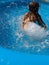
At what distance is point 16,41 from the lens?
286 cm

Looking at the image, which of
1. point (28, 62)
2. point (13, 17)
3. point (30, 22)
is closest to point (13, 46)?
point (30, 22)

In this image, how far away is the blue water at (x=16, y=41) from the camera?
2.19 metres

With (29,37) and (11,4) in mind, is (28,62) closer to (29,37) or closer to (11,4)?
(29,37)

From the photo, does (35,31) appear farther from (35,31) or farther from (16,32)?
(16,32)

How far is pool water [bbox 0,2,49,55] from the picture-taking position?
2656mm

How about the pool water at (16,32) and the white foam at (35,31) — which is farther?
the white foam at (35,31)

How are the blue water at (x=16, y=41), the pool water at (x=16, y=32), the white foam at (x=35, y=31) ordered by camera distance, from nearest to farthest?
the blue water at (x=16, y=41) < the pool water at (x=16, y=32) < the white foam at (x=35, y=31)

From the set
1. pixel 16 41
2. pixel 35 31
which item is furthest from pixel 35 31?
pixel 16 41

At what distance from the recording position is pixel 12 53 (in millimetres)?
2240

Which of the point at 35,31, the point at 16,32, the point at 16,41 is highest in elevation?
the point at 16,32

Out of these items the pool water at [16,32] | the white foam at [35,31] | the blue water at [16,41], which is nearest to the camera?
the blue water at [16,41]

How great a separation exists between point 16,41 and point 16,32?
253mm

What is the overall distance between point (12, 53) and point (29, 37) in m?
0.67

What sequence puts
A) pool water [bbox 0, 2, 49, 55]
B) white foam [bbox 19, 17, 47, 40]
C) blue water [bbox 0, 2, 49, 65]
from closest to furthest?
1. blue water [bbox 0, 2, 49, 65]
2. pool water [bbox 0, 2, 49, 55]
3. white foam [bbox 19, 17, 47, 40]
